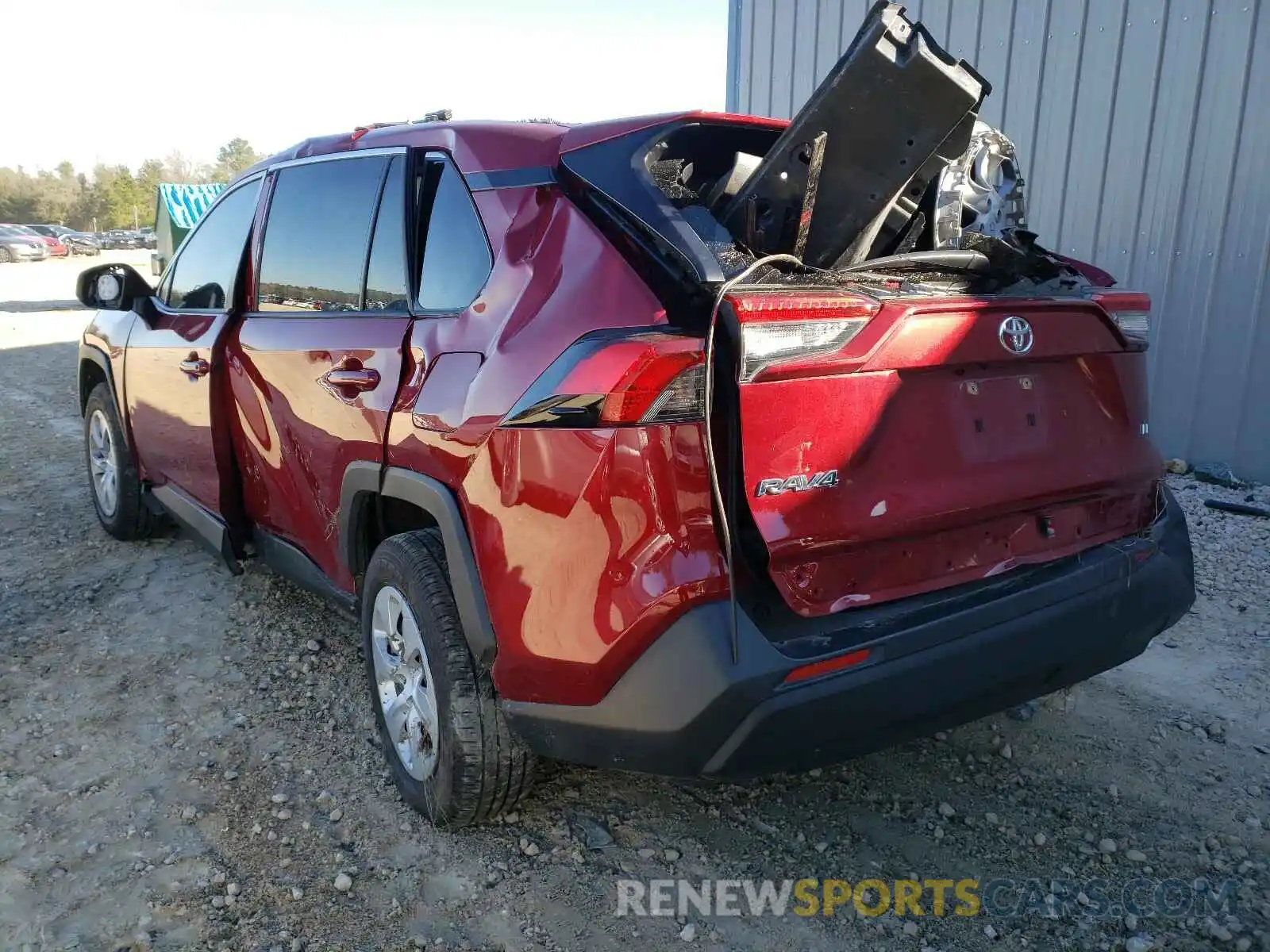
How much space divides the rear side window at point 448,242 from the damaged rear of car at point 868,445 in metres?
0.32

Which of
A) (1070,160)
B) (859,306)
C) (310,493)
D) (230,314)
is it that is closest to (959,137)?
(859,306)

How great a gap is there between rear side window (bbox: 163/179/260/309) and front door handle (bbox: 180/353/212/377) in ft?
0.73

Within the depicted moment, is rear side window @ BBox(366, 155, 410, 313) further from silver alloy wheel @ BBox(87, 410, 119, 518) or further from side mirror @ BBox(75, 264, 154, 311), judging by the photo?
silver alloy wheel @ BBox(87, 410, 119, 518)

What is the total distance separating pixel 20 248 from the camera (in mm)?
39094

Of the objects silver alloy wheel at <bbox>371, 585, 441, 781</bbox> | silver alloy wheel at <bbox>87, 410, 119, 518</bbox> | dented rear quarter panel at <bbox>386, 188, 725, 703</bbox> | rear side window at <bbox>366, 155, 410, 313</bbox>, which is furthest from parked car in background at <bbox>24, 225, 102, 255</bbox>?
dented rear quarter panel at <bbox>386, 188, 725, 703</bbox>

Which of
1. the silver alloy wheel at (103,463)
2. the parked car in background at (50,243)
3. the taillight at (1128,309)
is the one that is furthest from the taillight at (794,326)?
the parked car in background at (50,243)

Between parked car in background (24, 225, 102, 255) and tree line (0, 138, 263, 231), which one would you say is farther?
tree line (0, 138, 263, 231)

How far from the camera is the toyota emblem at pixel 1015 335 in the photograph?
7.48 ft

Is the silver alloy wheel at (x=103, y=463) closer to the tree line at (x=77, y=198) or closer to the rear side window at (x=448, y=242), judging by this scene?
the rear side window at (x=448, y=242)

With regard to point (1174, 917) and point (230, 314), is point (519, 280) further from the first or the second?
point (1174, 917)

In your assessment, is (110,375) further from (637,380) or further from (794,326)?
(794,326)

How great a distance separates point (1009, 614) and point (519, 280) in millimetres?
1358

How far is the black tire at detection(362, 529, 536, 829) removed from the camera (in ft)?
7.81

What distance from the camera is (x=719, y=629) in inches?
75.9
